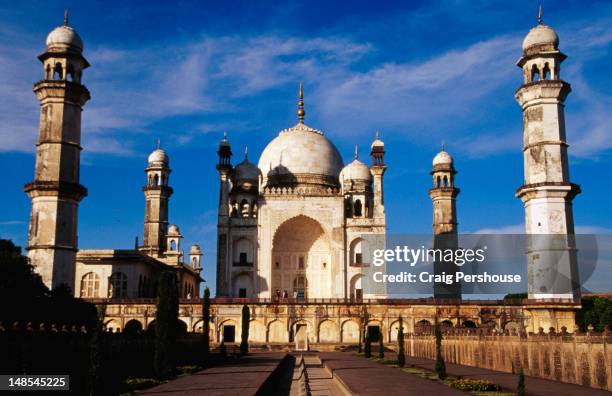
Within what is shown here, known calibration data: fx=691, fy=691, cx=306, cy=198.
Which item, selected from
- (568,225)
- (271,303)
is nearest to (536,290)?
(568,225)

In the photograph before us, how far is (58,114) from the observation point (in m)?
32.0

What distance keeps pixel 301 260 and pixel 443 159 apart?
11351 millimetres

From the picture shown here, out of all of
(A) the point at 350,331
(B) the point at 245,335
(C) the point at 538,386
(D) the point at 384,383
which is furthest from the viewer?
(A) the point at 350,331

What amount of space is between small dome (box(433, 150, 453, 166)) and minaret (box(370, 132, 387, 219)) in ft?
13.9

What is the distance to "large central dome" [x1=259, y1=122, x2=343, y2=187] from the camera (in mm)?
44719

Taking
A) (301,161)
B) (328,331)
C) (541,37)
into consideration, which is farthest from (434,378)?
(301,161)

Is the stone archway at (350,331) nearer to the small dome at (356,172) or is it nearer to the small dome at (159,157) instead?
the small dome at (356,172)

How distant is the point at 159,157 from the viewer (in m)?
46.2

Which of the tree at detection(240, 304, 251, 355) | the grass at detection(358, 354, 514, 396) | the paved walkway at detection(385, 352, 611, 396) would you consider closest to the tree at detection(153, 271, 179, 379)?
the grass at detection(358, 354, 514, 396)

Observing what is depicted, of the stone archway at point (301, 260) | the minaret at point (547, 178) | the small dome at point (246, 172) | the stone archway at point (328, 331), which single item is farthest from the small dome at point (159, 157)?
the minaret at point (547, 178)

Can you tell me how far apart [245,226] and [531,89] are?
17.5m

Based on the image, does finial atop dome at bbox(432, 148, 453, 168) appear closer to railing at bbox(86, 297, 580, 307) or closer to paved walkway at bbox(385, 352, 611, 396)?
railing at bbox(86, 297, 580, 307)

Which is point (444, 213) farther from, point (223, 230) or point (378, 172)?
point (223, 230)

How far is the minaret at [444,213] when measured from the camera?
4144 cm
